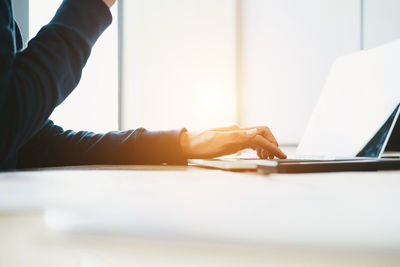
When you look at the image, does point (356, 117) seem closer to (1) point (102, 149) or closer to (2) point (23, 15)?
(1) point (102, 149)

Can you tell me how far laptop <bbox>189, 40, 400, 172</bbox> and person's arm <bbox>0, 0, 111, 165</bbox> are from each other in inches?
9.4

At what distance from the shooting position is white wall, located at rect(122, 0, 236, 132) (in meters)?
3.17

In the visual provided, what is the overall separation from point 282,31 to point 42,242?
3202 millimetres

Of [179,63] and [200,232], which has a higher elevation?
[179,63]

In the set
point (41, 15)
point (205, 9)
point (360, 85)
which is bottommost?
point (360, 85)

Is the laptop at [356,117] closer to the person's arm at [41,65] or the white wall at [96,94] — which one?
the person's arm at [41,65]

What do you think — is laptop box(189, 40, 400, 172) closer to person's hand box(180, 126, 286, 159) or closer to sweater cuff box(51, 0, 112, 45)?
person's hand box(180, 126, 286, 159)

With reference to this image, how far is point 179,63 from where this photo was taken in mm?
3197

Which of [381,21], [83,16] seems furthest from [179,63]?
[83,16]

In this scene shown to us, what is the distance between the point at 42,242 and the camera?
0.14 metres

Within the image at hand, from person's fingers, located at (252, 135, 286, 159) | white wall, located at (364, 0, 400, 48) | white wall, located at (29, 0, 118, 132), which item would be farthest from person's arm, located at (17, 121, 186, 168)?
white wall, located at (364, 0, 400, 48)

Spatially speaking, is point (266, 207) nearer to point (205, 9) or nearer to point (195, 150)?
point (195, 150)

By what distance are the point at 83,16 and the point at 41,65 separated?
9cm

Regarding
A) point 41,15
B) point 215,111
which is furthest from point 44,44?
point 215,111
